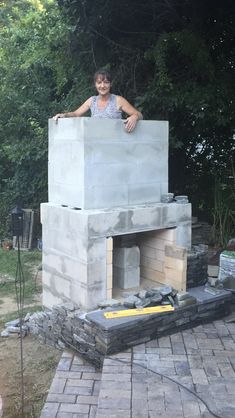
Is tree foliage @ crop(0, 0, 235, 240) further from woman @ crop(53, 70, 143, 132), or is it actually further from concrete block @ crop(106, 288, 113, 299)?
concrete block @ crop(106, 288, 113, 299)

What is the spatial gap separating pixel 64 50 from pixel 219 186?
384cm

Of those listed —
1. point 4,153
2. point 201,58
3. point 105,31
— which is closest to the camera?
point 201,58

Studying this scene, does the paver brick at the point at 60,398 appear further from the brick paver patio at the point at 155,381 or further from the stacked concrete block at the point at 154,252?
the stacked concrete block at the point at 154,252

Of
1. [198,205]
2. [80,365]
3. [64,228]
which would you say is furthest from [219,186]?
[80,365]

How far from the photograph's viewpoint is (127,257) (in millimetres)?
5602

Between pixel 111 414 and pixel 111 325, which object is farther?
pixel 111 325

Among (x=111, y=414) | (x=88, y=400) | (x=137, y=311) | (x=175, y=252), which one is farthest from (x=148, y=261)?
(x=111, y=414)

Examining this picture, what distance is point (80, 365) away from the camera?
479 cm

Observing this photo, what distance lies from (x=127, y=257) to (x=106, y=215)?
2.61 feet

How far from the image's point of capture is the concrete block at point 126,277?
566cm

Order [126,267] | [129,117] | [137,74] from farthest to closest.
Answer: [137,74], [126,267], [129,117]

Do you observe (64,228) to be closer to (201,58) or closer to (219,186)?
(201,58)

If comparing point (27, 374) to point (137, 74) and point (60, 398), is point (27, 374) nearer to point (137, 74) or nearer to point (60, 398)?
point (60, 398)

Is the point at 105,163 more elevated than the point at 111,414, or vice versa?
the point at 105,163
